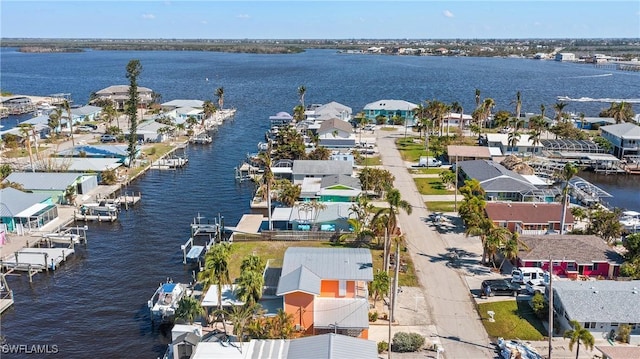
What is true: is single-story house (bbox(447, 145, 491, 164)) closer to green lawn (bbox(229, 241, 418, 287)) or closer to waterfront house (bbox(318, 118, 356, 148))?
waterfront house (bbox(318, 118, 356, 148))

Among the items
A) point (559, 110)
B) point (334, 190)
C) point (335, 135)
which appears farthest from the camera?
point (559, 110)

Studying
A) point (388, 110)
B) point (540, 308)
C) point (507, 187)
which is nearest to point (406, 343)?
point (540, 308)

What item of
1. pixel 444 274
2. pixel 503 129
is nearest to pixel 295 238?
pixel 444 274

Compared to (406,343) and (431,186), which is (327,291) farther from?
(431,186)

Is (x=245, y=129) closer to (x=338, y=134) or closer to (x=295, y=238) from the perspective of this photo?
(x=338, y=134)

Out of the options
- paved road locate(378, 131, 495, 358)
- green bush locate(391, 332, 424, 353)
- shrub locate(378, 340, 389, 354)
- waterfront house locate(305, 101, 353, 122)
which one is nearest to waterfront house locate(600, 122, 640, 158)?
paved road locate(378, 131, 495, 358)
